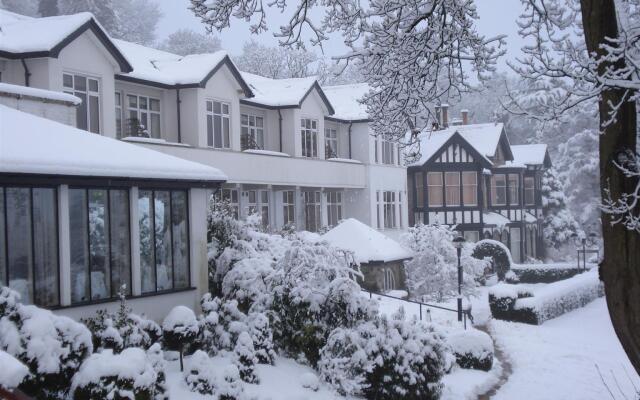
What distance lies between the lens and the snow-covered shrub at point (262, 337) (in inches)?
563

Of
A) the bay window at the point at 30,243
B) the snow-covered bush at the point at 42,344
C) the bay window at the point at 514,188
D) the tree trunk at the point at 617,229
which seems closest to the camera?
the tree trunk at the point at 617,229

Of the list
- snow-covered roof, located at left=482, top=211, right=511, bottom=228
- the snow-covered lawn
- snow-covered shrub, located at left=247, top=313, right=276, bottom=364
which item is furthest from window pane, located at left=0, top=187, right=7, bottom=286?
snow-covered roof, located at left=482, top=211, right=511, bottom=228

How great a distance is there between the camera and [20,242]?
1197cm

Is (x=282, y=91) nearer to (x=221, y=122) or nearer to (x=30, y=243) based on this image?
(x=221, y=122)

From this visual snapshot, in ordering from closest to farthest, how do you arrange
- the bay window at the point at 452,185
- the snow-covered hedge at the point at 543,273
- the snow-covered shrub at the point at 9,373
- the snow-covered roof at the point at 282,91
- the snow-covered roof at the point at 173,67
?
1. the snow-covered shrub at the point at 9,373
2. the snow-covered roof at the point at 173,67
3. the snow-covered roof at the point at 282,91
4. the snow-covered hedge at the point at 543,273
5. the bay window at the point at 452,185

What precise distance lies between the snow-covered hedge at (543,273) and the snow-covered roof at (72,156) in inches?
1261

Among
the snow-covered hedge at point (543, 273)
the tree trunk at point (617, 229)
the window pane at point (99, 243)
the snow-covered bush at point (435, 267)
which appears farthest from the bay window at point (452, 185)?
the tree trunk at point (617, 229)

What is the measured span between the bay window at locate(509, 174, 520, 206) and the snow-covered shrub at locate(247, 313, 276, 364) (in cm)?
3877

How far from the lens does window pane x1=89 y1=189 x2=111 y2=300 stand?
13125 mm

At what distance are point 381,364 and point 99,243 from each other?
575 centimetres

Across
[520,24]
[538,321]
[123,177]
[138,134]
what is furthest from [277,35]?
[538,321]

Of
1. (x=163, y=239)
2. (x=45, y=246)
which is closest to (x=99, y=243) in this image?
(x=45, y=246)

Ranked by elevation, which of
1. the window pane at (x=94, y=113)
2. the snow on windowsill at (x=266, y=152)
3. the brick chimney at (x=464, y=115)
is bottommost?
the snow on windowsill at (x=266, y=152)

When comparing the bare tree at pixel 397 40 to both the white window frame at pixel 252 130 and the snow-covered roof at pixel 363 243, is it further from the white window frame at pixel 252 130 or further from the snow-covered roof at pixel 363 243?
the white window frame at pixel 252 130
